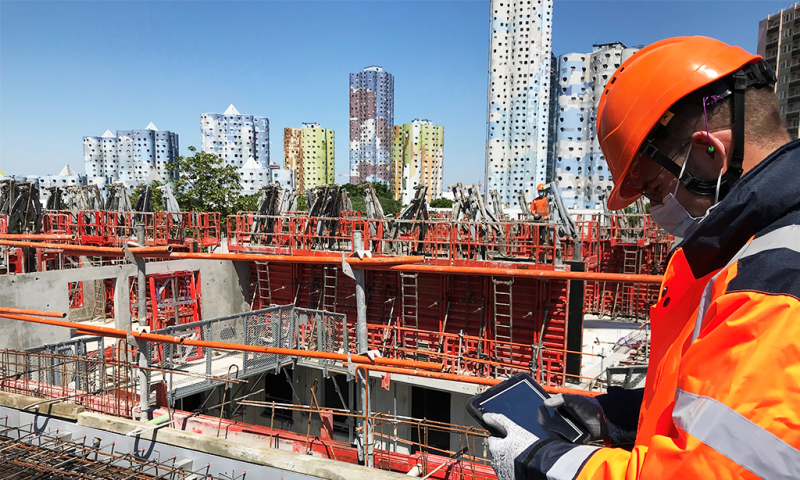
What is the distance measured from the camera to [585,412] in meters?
1.96

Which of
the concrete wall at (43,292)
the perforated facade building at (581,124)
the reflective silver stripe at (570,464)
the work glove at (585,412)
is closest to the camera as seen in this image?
the reflective silver stripe at (570,464)

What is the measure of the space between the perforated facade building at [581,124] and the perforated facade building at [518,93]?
4431 millimetres

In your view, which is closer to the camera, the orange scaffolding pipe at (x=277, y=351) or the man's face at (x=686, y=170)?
the man's face at (x=686, y=170)

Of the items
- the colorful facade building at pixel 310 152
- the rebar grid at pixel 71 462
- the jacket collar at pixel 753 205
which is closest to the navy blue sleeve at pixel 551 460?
the jacket collar at pixel 753 205

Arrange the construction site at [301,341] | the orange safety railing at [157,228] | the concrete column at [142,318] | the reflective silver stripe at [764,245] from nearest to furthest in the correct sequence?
the reflective silver stripe at [764,245] < the construction site at [301,341] < the concrete column at [142,318] < the orange safety railing at [157,228]

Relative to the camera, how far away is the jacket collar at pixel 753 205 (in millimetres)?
1055

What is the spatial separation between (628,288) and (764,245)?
20032mm

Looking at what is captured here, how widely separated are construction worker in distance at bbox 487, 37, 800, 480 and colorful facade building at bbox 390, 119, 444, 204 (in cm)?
10791

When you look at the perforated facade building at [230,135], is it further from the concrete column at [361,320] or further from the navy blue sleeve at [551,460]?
the navy blue sleeve at [551,460]

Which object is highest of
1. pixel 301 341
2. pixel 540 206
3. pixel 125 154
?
pixel 125 154

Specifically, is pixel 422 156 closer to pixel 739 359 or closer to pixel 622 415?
pixel 622 415

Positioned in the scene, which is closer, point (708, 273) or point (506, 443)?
point (708, 273)

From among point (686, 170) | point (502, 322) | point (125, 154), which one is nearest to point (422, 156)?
point (125, 154)

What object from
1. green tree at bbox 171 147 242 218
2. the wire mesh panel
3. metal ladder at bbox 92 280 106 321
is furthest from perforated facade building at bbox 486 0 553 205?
the wire mesh panel
